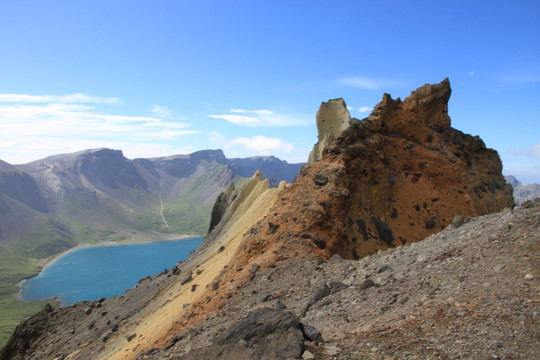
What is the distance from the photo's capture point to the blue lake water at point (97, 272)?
4809 inches

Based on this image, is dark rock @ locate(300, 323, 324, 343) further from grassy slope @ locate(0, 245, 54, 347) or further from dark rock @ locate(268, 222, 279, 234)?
grassy slope @ locate(0, 245, 54, 347)

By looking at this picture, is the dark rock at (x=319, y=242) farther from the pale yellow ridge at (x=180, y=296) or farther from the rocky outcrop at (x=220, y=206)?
the rocky outcrop at (x=220, y=206)

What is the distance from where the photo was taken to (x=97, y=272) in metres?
148

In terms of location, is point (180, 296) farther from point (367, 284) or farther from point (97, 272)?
point (97, 272)

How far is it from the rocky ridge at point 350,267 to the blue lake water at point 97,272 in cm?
9828

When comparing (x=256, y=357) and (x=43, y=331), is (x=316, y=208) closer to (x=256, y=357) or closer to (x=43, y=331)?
(x=256, y=357)

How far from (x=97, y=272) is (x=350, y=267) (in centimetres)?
15451

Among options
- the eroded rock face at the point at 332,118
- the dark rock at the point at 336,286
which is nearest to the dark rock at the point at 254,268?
the dark rock at the point at 336,286

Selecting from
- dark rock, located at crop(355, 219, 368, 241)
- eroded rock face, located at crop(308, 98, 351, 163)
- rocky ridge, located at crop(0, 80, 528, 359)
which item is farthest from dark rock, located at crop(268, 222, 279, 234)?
eroded rock face, located at crop(308, 98, 351, 163)

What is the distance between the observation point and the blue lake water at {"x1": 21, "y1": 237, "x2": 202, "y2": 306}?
122156mm

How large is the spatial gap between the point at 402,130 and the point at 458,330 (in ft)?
64.7

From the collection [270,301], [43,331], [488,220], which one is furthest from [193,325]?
[43,331]

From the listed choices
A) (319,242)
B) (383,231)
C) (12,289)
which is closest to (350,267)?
(319,242)

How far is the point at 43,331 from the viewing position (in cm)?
3253
